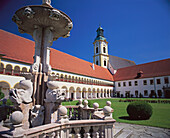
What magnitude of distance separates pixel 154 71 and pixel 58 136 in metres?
41.7

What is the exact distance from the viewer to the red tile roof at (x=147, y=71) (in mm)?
36234

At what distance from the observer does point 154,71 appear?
124 ft

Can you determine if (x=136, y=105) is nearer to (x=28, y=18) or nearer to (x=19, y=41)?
(x=28, y=18)

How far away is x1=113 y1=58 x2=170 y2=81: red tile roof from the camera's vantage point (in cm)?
3623

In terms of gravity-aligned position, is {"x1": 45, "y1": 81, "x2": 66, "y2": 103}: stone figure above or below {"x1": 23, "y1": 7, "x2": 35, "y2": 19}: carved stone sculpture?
below

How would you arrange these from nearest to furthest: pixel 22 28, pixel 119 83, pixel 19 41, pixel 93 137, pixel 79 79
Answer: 1. pixel 93 137
2. pixel 22 28
3. pixel 19 41
4. pixel 79 79
5. pixel 119 83

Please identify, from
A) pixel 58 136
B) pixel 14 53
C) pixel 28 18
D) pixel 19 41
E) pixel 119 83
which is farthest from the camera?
pixel 119 83

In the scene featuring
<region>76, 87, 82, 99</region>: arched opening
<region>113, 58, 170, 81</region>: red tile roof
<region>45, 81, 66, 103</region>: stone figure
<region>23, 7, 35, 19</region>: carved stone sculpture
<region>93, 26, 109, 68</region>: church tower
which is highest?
<region>93, 26, 109, 68</region>: church tower

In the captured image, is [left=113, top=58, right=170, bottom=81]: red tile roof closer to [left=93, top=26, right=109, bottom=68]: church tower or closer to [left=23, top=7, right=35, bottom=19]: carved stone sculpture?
[left=93, top=26, right=109, bottom=68]: church tower

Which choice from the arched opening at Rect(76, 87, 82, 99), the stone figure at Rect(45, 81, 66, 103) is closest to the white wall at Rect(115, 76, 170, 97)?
the arched opening at Rect(76, 87, 82, 99)

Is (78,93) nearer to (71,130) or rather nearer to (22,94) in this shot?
(22,94)

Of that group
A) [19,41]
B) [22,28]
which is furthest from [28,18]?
[19,41]

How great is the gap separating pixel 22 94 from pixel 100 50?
158 feet

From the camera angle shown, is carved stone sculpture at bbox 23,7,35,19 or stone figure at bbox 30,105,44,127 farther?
carved stone sculpture at bbox 23,7,35,19
